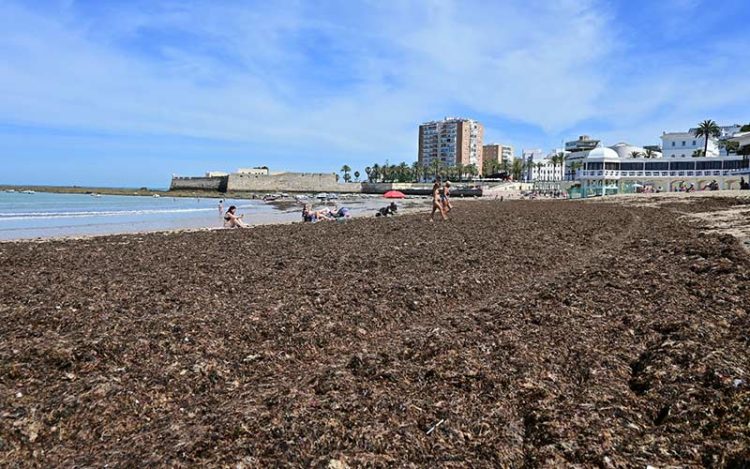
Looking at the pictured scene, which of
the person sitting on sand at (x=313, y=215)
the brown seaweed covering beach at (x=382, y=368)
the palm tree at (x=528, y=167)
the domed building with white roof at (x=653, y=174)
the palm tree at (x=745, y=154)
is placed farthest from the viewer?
the palm tree at (x=528, y=167)

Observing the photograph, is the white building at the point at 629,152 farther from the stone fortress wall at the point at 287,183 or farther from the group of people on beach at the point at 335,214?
the group of people on beach at the point at 335,214

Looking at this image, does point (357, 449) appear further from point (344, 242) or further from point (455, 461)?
point (344, 242)

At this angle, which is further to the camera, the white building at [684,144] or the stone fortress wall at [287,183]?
the stone fortress wall at [287,183]

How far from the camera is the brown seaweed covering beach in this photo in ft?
12.6

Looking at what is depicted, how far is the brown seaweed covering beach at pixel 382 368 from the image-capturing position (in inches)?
151

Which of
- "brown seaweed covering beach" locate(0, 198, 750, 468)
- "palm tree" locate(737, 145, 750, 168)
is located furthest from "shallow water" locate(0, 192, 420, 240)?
"palm tree" locate(737, 145, 750, 168)

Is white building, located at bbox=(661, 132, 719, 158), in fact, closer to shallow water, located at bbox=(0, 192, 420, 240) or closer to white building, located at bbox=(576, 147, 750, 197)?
white building, located at bbox=(576, 147, 750, 197)

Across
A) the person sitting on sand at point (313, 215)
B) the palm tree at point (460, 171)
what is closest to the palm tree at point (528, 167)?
the palm tree at point (460, 171)

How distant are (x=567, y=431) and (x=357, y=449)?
65.1 inches

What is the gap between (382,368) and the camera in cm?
536

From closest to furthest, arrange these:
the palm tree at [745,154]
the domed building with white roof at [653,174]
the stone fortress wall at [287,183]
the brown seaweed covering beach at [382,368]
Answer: the brown seaweed covering beach at [382,368]
the palm tree at [745,154]
the domed building with white roof at [653,174]
the stone fortress wall at [287,183]

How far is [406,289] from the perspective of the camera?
30.2 ft

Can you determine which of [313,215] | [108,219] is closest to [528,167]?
[108,219]

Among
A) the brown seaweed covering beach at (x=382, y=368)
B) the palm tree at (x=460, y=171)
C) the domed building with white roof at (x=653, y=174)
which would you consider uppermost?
the palm tree at (x=460, y=171)
